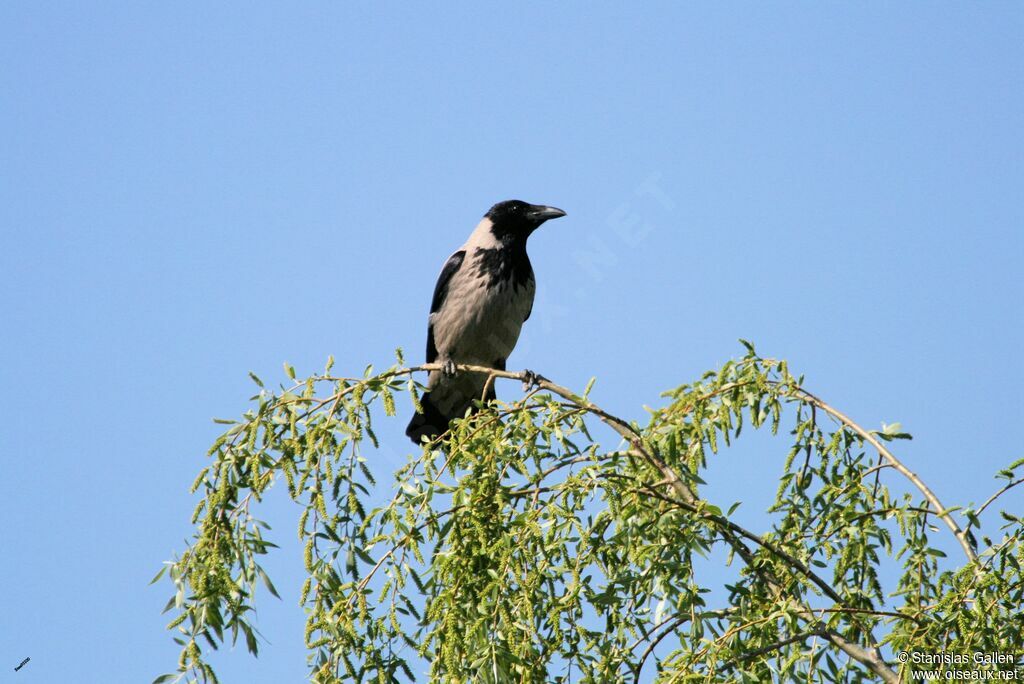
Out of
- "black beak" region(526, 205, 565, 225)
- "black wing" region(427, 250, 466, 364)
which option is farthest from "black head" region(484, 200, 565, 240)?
"black wing" region(427, 250, 466, 364)

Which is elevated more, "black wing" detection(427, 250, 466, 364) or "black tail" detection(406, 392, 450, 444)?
"black wing" detection(427, 250, 466, 364)

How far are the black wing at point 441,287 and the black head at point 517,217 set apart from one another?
1.18 feet

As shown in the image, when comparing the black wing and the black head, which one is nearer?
the black wing

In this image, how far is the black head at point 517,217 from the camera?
8195 millimetres

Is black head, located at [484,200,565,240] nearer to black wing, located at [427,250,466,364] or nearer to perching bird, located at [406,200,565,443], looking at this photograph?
perching bird, located at [406,200,565,443]

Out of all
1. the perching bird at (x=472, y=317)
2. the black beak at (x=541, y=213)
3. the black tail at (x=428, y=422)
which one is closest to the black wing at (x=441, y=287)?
the perching bird at (x=472, y=317)

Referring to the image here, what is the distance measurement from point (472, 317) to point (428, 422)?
810 mm

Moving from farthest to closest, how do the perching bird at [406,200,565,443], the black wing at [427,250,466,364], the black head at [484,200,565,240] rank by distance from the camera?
the black head at [484,200,565,240], the black wing at [427,250,466,364], the perching bird at [406,200,565,443]

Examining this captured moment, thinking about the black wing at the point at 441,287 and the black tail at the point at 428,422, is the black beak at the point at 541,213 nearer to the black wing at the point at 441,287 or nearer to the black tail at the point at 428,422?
the black wing at the point at 441,287

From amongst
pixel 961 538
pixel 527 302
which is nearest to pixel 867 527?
pixel 961 538

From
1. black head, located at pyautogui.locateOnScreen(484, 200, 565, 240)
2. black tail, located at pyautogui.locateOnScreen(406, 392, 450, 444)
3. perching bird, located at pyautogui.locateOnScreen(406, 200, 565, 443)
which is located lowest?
black tail, located at pyautogui.locateOnScreen(406, 392, 450, 444)

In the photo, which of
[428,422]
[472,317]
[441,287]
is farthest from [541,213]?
[428,422]

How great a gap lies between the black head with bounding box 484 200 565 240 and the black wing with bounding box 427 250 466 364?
14.2 inches

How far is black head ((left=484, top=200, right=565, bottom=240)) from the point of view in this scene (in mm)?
8195
